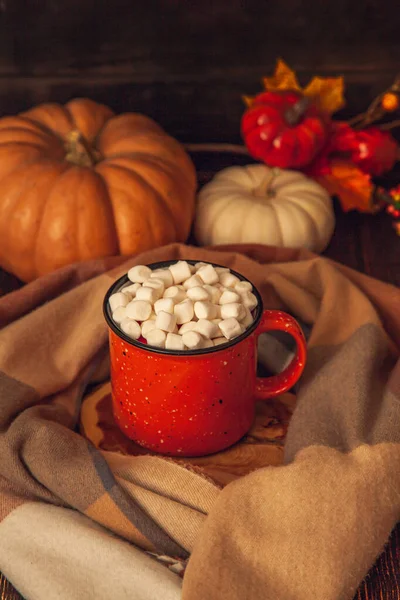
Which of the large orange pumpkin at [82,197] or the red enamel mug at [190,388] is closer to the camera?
the red enamel mug at [190,388]

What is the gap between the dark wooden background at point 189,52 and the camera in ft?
5.04

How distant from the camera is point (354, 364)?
0.97 meters

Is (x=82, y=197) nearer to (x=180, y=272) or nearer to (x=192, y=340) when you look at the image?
(x=180, y=272)

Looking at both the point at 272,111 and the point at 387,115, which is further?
the point at 387,115

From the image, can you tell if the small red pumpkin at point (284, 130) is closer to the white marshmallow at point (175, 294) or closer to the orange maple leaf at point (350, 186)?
the orange maple leaf at point (350, 186)

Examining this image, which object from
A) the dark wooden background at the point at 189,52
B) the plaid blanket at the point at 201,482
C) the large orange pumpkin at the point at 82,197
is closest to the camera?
the plaid blanket at the point at 201,482

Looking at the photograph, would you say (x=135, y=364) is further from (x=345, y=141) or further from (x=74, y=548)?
(x=345, y=141)

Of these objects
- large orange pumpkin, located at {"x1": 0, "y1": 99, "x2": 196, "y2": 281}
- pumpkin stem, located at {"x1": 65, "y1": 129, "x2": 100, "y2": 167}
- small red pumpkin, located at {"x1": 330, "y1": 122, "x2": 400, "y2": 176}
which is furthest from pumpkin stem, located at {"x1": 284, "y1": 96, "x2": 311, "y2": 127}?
pumpkin stem, located at {"x1": 65, "y1": 129, "x2": 100, "y2": 167}

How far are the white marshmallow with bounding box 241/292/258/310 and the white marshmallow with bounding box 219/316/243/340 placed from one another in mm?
41

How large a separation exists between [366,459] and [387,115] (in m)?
1.01

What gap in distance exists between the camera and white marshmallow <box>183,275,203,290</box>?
91cm

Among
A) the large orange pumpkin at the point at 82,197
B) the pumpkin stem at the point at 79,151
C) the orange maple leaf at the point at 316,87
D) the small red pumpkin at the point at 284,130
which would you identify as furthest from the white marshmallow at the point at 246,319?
the orange maple leaf at the point at 316,87

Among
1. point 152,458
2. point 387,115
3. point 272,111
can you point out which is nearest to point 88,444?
point 152,458

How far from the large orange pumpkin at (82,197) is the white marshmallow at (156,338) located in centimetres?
40
